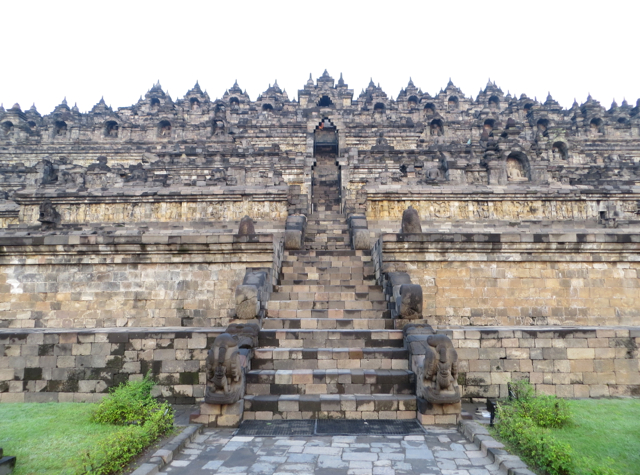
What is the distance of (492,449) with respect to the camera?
5184 millimetres

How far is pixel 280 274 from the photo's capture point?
11078 mm

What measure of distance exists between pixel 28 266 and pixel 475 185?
56.5 feet

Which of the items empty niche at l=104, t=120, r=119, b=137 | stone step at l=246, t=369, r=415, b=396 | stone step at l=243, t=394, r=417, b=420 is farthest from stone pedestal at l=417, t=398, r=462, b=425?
empty niche at l=104, t=120, r=119, b=137

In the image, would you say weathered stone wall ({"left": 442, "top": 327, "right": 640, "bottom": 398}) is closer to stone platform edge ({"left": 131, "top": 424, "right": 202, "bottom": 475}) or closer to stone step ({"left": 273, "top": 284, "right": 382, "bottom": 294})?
stone step ({"left": 273, "top": 284, "right": 382, "bottom": 294})

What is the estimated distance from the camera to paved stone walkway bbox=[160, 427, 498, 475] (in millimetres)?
4848

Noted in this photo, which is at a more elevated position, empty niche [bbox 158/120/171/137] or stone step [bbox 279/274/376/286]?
empty niche [bbox 158/120/171/137]

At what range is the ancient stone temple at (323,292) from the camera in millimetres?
7125

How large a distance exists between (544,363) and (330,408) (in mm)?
4139

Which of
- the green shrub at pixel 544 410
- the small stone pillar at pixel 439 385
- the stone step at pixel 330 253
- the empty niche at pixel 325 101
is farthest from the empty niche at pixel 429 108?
the green shrub at pixel 544 410

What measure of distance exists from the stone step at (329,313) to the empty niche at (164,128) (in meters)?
31.7

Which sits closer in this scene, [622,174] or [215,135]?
[622,174]

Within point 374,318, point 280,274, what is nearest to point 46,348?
point 280,274

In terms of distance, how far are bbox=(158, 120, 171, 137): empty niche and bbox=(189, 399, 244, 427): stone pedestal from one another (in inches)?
1344

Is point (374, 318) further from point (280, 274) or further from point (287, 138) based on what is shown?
point (287, 138)
